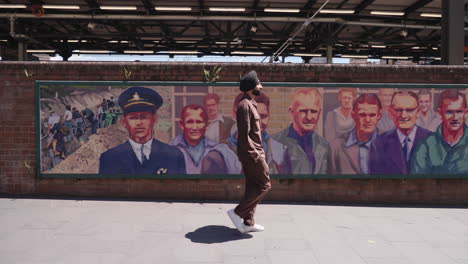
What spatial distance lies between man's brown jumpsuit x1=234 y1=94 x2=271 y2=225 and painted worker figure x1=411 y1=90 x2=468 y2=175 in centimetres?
334

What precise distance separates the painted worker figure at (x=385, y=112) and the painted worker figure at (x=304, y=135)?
3.52 feet

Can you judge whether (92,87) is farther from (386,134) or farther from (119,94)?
(386,134)

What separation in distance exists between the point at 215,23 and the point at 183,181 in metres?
11.5

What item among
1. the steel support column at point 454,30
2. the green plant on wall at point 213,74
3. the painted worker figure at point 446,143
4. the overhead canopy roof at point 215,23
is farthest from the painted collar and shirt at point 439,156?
the overhead canopy roof at point 215,23

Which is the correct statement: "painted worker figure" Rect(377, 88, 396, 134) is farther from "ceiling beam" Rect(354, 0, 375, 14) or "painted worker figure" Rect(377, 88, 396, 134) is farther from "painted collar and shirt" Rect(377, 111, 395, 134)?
"ceiling beam" Rect(354, 0, 375, 14)

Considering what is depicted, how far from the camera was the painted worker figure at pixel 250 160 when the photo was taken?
394 cm

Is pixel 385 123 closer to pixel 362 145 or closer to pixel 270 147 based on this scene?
pixel 362 145

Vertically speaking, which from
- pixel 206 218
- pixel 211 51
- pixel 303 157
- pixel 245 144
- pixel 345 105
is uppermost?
pixel 211 51

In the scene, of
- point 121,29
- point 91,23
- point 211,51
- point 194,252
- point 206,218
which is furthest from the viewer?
point 211,51

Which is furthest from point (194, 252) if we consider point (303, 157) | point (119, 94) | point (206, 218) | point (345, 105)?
point (345, 105)

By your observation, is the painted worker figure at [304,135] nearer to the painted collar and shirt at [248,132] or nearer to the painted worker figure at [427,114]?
the painted collar and shirt at [248,132]

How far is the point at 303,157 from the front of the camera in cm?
566

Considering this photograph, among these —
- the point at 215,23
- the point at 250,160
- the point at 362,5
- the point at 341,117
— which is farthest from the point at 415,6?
the point at 250,160

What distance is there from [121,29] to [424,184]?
543 inches
